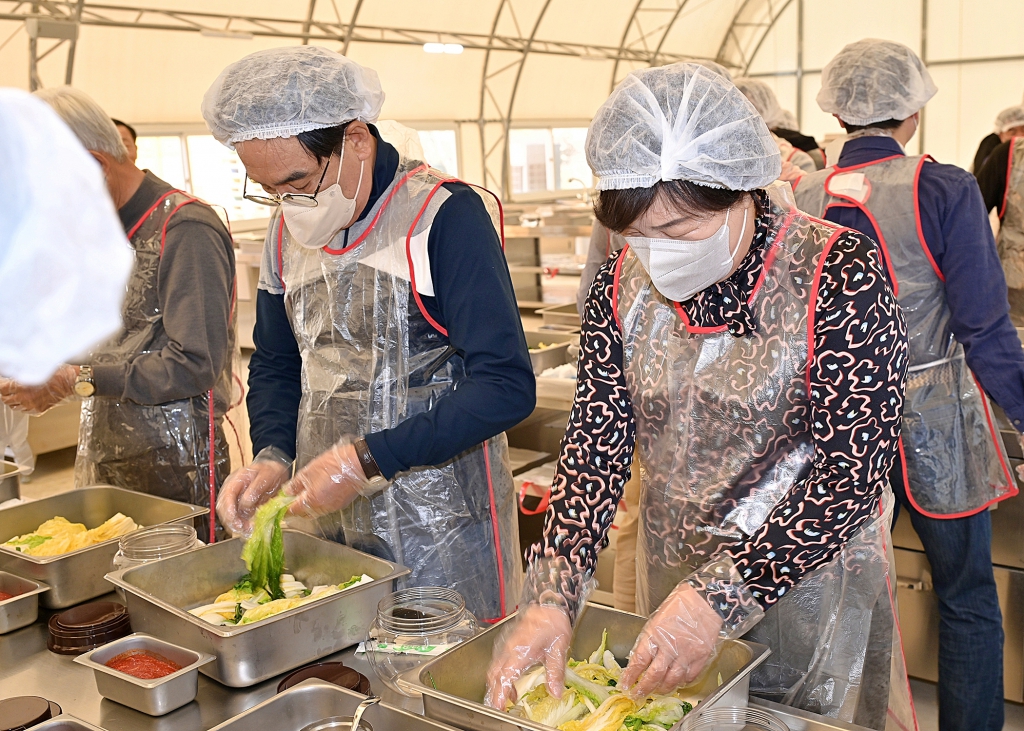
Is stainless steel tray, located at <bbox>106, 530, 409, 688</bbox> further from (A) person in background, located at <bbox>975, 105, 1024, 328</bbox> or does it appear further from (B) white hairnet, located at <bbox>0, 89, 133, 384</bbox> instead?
(A) person in background, located at <bbox>975, 105, 1024, 328</bbox>

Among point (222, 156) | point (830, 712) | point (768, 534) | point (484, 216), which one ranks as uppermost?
point (222, 156)

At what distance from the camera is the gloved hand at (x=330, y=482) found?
1685 mm

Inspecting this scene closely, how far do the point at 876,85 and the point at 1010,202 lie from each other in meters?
2.17

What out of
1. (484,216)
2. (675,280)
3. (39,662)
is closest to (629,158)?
(675,280)

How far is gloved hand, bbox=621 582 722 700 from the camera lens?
127cm

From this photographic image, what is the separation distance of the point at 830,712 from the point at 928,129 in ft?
51.1

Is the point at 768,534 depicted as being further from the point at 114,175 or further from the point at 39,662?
the point at 114,175

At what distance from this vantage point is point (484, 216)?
70.9 inches

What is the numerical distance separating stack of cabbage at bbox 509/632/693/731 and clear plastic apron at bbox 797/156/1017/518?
1314 millimetres

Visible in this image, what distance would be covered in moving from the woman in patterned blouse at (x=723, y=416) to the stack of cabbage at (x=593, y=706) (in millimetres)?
41

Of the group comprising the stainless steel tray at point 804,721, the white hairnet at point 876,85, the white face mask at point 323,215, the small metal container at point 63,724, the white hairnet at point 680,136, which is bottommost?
the stainless steel tray at point 804,721

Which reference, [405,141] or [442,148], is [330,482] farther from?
[442,148]

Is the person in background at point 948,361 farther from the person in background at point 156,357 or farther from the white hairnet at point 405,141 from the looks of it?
the person in background at point 156,357

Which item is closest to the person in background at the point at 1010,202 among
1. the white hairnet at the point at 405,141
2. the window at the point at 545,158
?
the white hairnet at the point at 405,141
